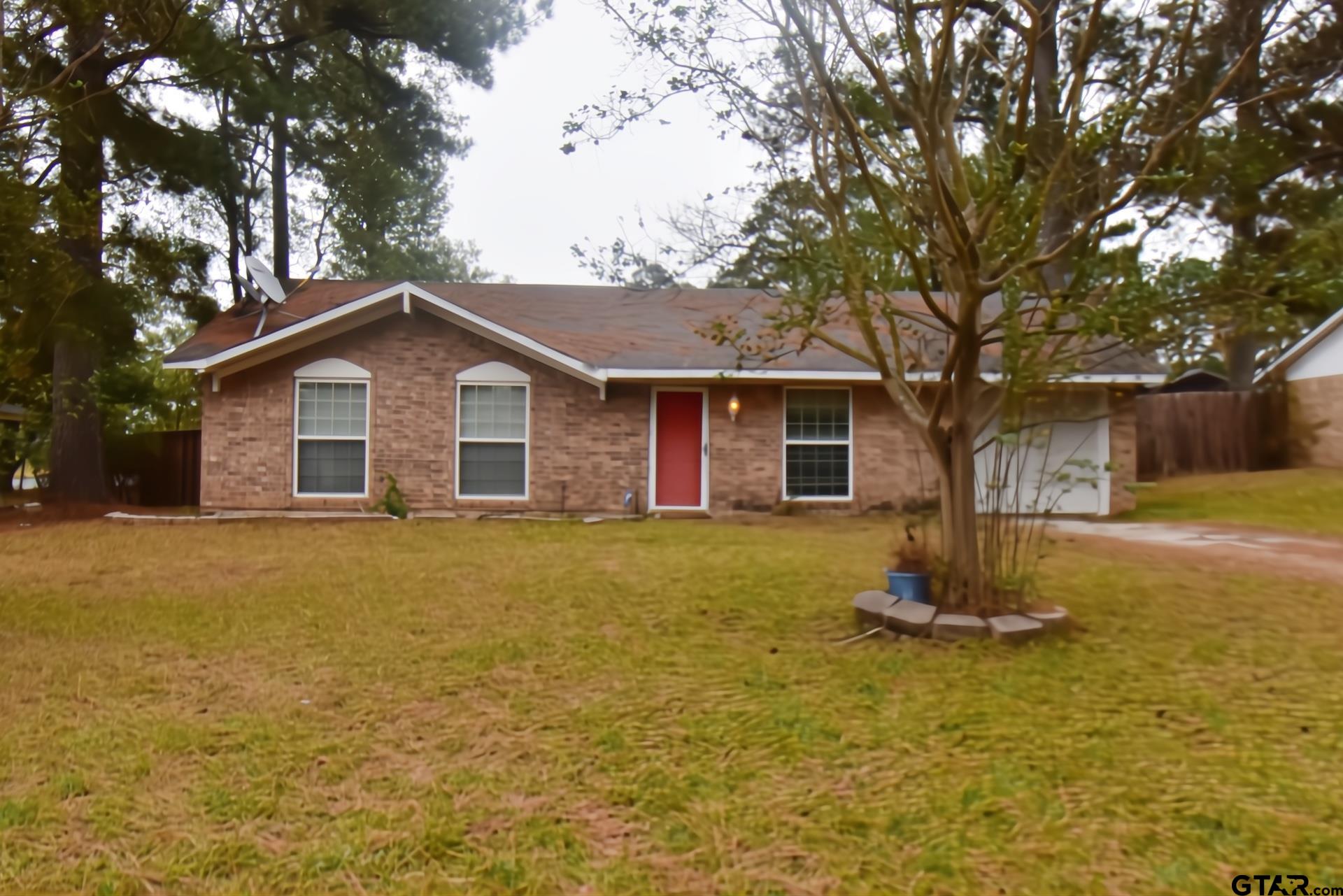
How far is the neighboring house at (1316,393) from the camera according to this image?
18562 millimetres

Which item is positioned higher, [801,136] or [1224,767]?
[801,136]

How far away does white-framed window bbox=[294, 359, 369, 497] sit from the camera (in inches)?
556

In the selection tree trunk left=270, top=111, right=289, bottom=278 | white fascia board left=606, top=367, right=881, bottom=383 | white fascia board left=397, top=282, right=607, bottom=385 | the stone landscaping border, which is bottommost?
the stone landscaping border

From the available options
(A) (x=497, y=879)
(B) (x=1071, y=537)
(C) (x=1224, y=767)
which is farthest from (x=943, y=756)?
(B) (x=1071, y=537)

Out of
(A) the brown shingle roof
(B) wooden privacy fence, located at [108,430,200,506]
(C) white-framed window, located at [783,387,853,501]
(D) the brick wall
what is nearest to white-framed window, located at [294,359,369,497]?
(D) the brick wall

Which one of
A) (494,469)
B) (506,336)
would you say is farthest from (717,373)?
(494,469)

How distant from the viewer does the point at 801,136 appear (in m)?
8.93

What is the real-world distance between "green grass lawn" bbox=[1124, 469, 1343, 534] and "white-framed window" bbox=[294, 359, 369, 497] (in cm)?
1114

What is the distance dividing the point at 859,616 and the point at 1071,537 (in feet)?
19.2

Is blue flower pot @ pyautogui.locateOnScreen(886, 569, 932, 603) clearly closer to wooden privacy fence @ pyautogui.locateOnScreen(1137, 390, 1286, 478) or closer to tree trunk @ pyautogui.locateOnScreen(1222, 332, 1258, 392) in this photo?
wooden privacy fence @ pyautogui.locateOnScreen(1137, 390, 1286, 478)

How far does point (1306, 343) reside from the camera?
765 inches

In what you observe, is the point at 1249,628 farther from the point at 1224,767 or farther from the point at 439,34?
the point at 439,34

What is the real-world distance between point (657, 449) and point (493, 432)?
2400 mm

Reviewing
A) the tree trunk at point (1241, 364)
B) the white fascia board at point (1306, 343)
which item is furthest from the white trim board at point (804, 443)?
the tree trunk at point (1241, 364)
